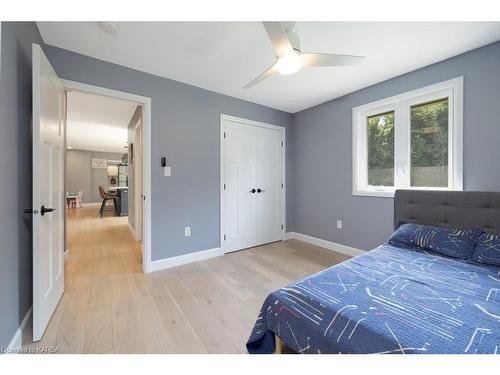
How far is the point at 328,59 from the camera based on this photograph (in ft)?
5.24

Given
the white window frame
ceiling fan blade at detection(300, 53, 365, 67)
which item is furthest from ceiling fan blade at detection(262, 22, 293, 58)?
the white window frame

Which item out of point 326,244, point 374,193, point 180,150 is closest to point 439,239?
point 374,193

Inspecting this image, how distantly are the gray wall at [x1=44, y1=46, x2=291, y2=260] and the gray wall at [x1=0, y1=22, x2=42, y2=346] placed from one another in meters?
0.79

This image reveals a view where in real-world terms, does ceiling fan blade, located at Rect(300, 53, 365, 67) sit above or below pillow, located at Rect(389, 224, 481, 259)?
above

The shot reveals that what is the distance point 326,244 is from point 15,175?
11.8ft

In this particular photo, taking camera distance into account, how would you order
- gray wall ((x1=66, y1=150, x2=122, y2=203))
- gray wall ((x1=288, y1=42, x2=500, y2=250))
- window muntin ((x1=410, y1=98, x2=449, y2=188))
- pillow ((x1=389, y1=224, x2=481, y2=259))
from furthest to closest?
1. gray wall ((x1=66, y1=150, x2=122, y2=203))
2. window muntin ((x1=410, y1=98, x2=449, y2=188))
3. gray wall ((x1=288, y1=42, x2=500, y2=250))
4. pillow ((x1=389, y1=224, x2=481, y2=259))

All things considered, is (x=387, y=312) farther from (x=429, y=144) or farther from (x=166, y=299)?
(x=429, y=144)

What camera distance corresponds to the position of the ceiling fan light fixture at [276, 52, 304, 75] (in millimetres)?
1493

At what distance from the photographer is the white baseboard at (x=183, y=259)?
2621 mm

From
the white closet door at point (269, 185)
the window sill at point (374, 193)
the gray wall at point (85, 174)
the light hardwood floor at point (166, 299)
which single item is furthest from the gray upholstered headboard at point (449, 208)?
the gray wall at point (85, 174)

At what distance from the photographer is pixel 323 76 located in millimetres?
2619

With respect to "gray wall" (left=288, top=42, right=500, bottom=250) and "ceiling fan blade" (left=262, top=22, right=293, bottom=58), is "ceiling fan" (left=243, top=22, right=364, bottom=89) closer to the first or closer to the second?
"ceiling fan blade" (left=262, top=22, right=293, bottom=58)

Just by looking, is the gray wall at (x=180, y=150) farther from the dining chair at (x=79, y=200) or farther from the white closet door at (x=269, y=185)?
the dining chair at (x=79, y=200)

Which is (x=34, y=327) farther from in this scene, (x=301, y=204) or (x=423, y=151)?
(x=423, y=151)
